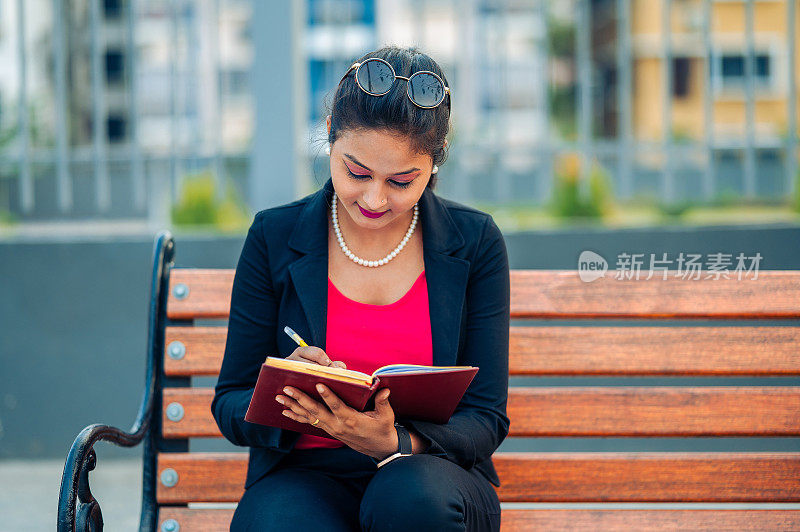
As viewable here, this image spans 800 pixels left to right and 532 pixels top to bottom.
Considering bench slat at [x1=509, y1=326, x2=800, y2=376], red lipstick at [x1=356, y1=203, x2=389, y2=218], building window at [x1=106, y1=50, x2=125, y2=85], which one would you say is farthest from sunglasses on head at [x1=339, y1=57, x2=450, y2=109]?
building window at [x1=106, y1=50, x2=125, y2=85]

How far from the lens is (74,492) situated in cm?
167

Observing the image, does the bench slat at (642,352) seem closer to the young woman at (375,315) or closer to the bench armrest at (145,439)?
the bench armrest at (145,439)

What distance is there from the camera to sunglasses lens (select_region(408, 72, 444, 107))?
181cm

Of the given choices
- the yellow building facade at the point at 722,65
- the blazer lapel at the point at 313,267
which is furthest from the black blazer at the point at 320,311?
the yellow building facade at the point at 722,65

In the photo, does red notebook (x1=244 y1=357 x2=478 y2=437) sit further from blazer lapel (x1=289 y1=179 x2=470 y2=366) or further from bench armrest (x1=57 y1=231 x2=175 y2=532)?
bench armrest (x1=57 y1=231 x2=175 y2=532)

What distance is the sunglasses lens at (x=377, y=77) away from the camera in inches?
70.7

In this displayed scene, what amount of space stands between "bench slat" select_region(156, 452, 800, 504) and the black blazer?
0.20m

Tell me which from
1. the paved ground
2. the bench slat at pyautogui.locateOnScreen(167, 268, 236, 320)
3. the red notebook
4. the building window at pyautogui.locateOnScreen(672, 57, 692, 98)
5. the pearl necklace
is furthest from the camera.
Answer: the building window at pyautogui.locateOnScreen(672, 57, 692, 98)

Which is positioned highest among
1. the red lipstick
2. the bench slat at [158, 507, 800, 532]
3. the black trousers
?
the red lipstick

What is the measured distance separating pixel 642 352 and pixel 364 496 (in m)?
0.89

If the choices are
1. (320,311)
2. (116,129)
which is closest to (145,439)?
(320,311)

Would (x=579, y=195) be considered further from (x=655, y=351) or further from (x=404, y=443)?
(x=404, y=443)

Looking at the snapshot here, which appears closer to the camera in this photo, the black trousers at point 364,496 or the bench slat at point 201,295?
the black trousers at point 364,496

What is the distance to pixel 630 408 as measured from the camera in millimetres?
2143
